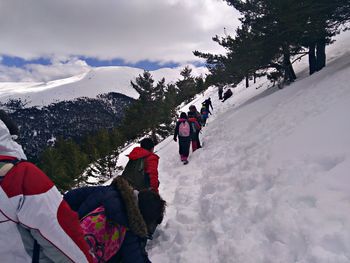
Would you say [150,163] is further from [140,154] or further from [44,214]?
[44,214]

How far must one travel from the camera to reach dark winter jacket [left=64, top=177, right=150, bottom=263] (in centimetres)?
298

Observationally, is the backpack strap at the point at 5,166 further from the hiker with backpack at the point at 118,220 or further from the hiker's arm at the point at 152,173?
the hiker's arm at the point at 152,173

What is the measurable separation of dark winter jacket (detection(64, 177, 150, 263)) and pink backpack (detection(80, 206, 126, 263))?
0.24 feet

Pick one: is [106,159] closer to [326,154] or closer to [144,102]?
[144,102]

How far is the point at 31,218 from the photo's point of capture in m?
1.92

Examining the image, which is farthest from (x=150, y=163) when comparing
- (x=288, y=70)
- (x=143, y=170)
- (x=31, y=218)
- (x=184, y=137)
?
(x=288, y=70)

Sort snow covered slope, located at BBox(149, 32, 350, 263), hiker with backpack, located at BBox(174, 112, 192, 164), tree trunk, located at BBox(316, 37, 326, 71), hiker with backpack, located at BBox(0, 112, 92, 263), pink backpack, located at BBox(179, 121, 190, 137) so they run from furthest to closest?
tree trunk, located at BBox(316, 37, 326, 71)
pink backpack, located at BBox(179, 121, 190, 137)
hiker with backpack, located at BBox(174, 112, 192, 164)
snow covered slope, located at BBox(149, 32, 350, 263)
hiker with backpack, located at BBox(0, 112, 92, 263)

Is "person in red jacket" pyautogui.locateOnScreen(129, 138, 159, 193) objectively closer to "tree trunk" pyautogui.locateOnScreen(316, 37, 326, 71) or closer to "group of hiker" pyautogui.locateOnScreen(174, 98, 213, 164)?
"group of hiker" pyautogui.locateOnScreen(174, 98, 213, 164)

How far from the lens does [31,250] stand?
2029mm

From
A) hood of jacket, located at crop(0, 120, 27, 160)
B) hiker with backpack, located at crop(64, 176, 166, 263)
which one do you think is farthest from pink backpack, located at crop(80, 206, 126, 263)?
hood of jacket, located at crop(0, 120, 27, 160)

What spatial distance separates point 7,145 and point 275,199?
3.78 metres

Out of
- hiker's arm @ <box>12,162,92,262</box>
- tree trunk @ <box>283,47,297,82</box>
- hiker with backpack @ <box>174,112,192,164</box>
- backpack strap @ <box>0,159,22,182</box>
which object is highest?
backpack strap @ <box>0,159,22,182</box>

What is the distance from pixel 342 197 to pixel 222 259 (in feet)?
5.85

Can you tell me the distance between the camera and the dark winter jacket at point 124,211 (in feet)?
9.79
